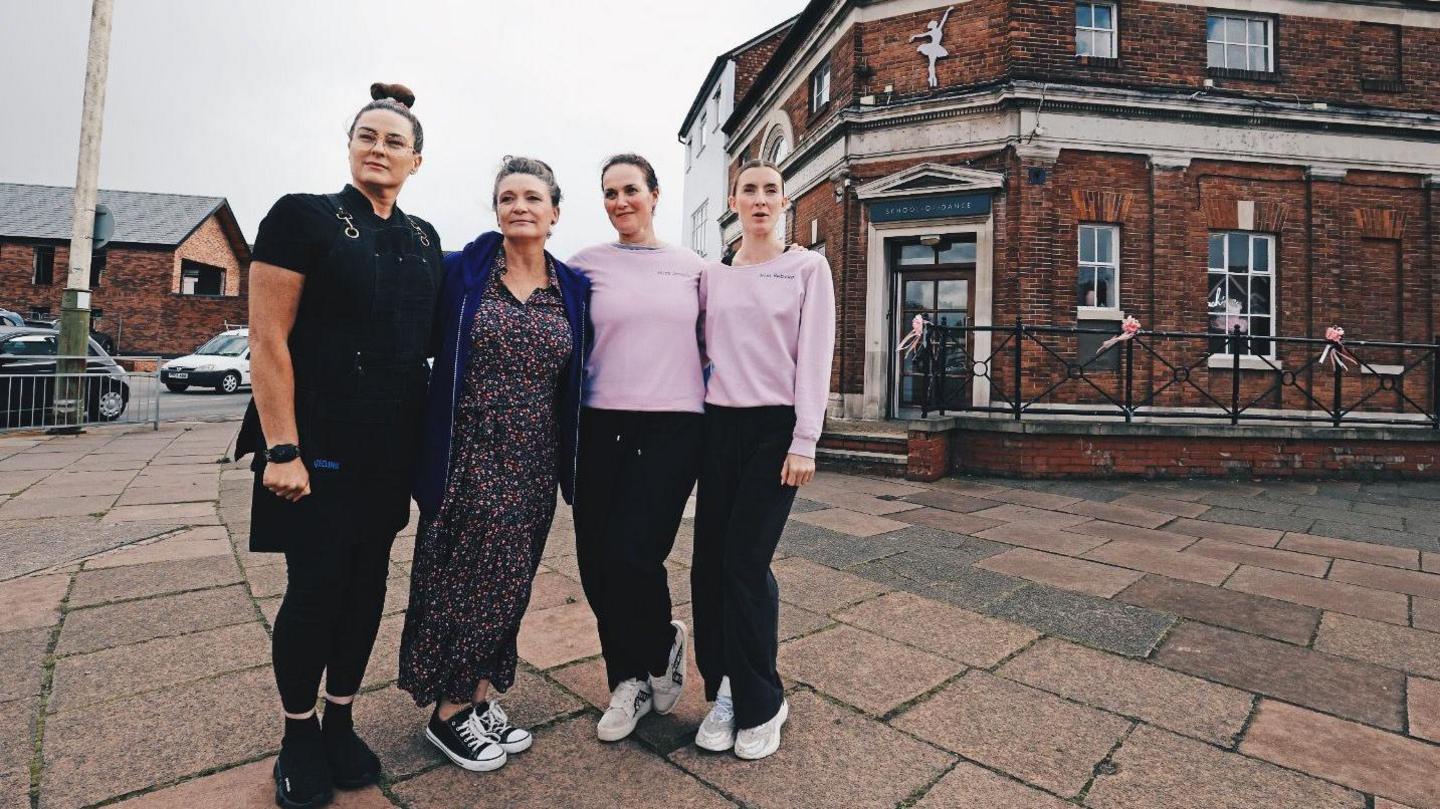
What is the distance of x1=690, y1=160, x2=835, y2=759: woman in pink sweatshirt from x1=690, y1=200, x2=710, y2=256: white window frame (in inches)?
763

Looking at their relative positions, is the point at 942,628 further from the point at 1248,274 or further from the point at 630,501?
the point at 1248,274

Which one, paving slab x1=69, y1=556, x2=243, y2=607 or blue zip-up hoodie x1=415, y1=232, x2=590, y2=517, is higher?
blue zip-up hoodie x1=415, y1=232, x2=590, y2=517

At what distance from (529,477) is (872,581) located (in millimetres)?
2490

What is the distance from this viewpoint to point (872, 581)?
4.02m

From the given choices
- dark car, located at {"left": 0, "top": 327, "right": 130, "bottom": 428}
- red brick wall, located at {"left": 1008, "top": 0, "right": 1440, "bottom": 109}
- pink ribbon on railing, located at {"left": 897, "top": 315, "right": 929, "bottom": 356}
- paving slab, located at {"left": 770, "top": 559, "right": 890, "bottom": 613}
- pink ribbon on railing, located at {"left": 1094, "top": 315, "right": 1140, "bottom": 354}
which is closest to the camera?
paving slab, located at {"left": 770, "top": 559, "right": 890, "bottom": 613}

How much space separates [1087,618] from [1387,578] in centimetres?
243

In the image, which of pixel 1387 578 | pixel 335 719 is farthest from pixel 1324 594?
pixel 335 719

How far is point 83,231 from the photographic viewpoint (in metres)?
9.27

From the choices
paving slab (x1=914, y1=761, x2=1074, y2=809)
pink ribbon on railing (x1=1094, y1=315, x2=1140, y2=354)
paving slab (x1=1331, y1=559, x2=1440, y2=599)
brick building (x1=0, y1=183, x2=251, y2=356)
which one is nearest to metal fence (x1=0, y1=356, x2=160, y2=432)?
paving slab (x1=914, y1=761, x2=1074, y2=809)

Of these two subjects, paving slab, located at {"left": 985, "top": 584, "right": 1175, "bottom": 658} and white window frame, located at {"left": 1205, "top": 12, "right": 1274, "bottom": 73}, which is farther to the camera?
white window frame, located at {"left": 1205, "top": 12, "right": 1274, "bottom": 73}

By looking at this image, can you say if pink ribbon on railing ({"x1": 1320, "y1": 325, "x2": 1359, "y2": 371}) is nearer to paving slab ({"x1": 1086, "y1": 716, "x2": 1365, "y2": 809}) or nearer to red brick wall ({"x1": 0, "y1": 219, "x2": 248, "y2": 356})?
paving slab ({"x1": 1086, "y1": 716, "x2": 1365, "y2": 809})

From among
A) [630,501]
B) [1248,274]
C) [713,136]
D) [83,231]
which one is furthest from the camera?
[713,136]

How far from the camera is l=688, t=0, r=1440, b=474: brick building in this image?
10.3 metres

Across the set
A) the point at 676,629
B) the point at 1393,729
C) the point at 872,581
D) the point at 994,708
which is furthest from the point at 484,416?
the point at 1393,729
